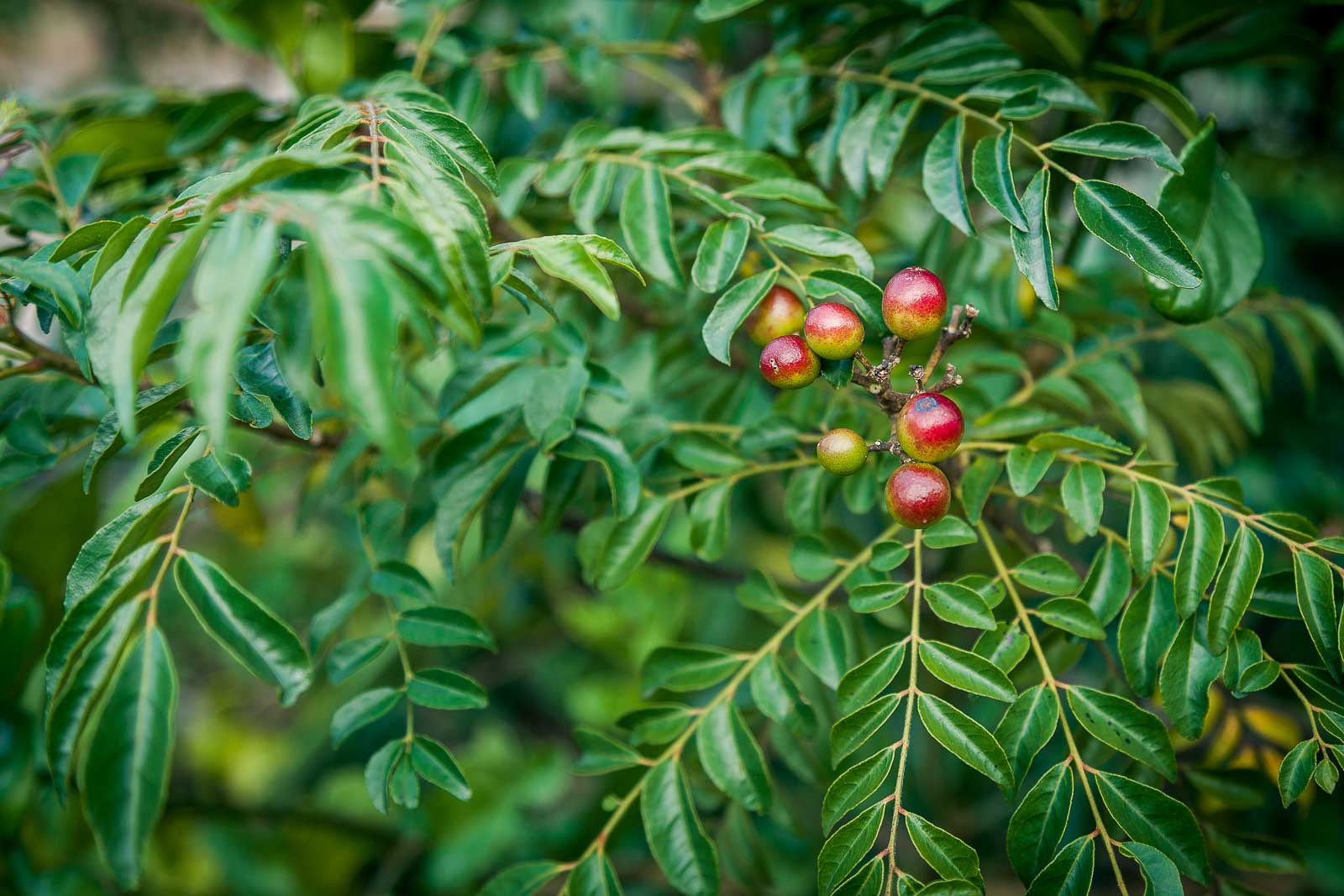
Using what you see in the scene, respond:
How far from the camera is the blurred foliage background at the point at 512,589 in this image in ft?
2.79

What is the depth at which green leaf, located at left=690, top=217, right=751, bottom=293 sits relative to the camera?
0.57 meters

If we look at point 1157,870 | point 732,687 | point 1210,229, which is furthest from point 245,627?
point 1210,229

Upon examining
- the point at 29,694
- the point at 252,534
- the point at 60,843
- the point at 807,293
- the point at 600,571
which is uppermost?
the point at 807,293

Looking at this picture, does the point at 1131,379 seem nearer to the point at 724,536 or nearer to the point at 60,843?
the point at 724,536

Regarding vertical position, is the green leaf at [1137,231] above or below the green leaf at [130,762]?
above

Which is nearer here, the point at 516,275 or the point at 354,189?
the point at 354,189

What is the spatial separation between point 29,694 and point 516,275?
2.63 ft

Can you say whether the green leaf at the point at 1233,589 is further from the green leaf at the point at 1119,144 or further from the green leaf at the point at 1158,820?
the green leaf at the point at 1119,144

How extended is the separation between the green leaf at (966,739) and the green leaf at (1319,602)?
200mm

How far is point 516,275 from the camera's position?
0.52 m

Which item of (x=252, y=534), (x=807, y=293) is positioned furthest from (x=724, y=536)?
(x=252, y=534)

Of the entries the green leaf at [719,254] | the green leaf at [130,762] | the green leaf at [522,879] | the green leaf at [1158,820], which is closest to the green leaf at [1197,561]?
the green leaf at [1158,820]

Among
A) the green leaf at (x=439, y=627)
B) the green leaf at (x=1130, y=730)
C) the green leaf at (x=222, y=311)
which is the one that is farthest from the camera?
the green leaf at (x=439, y=627)

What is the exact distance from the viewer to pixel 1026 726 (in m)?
0.54
